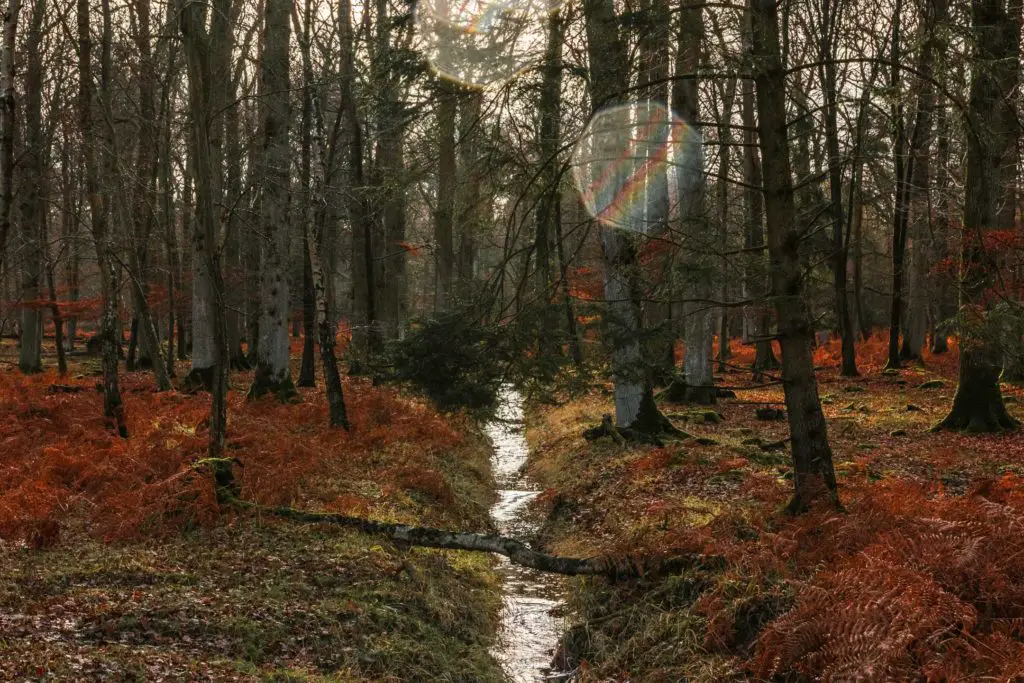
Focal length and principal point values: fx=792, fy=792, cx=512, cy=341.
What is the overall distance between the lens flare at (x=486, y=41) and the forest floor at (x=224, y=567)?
198 inches

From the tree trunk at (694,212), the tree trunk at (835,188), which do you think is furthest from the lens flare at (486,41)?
the tree trunk at (835,188)

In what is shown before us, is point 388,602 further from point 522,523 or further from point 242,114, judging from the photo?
point 242,114

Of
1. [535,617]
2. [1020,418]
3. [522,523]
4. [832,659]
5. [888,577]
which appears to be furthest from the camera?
[1020,418]

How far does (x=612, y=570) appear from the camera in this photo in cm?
736

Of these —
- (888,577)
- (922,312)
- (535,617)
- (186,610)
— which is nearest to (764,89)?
(888,577)

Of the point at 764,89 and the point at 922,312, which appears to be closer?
the point at 764,89

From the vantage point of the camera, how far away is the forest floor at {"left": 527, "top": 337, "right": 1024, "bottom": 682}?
483 cm

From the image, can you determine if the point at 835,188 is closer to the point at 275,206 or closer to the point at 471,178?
the point at 275,206

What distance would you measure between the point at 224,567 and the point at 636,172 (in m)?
9.88

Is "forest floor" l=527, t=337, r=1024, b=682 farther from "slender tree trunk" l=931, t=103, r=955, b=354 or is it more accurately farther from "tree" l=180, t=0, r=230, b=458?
"tree" l=180, t=0, r=230, b=458

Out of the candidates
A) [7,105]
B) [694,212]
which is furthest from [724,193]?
[7,105]

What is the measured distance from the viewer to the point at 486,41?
935cm

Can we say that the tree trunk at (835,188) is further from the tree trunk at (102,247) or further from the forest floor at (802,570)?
the tree trunk at (102,247)

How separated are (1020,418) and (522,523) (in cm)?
971
